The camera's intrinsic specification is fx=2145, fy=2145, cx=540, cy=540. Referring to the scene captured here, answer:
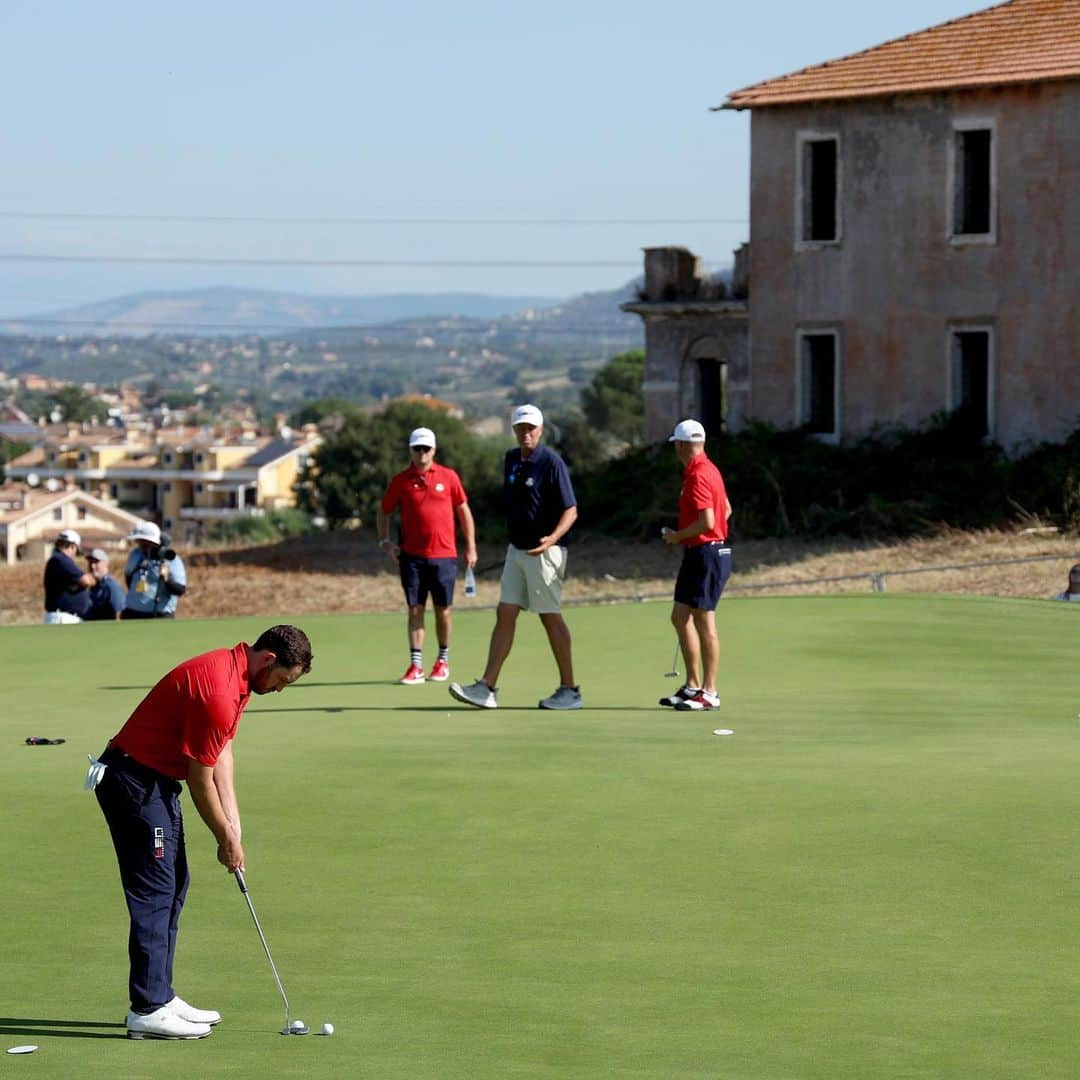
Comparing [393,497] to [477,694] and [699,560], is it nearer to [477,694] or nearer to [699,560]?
[477,694]

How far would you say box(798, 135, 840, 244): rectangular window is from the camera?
38031 mm

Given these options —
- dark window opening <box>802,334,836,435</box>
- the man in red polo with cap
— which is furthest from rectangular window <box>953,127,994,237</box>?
the man in red polo with cap

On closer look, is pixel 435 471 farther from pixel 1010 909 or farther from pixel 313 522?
pixel 313 522

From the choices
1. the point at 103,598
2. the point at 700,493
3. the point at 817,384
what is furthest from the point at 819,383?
the point at 700,493

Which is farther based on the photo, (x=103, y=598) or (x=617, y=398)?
(x=617, y=398)

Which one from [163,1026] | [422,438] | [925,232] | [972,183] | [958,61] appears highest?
[958,61]

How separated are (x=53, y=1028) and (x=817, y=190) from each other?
32453 mm

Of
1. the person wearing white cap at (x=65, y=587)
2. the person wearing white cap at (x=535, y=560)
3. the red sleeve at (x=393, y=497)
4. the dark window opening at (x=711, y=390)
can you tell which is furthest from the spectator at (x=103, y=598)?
the dark window opening at (x=711, y=390)

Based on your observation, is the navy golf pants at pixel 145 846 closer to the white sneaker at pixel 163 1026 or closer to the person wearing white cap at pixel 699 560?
the white sneaker at pixel 163 1026

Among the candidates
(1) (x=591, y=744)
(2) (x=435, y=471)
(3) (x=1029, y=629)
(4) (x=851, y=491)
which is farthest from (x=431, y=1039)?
(4) (x=851, y=491)

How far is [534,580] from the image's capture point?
1452cm

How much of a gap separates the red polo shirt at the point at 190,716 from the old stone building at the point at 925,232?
29.1 meters

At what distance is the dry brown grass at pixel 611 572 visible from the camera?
92.5 feet

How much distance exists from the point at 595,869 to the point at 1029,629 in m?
9.83
